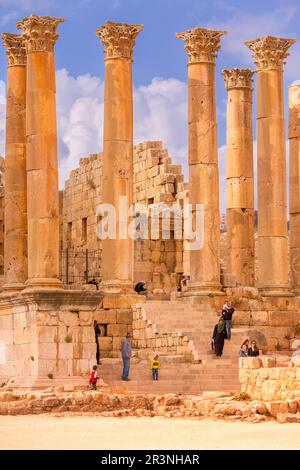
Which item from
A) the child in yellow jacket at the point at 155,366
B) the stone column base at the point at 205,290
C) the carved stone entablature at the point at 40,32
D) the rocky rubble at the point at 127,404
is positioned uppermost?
the carved stone entablature at the point at 40,32

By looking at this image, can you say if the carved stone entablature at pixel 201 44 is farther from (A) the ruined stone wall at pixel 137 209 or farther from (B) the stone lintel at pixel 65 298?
(B) the stone lintel at pixel 65 298

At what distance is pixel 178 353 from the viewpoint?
45.6 meters

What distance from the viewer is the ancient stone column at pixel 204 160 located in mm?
50344

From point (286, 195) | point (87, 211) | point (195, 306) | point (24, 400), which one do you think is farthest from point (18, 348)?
point (87, 211)

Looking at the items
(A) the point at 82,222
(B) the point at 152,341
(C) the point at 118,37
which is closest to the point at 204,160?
(C) the point at 118,37

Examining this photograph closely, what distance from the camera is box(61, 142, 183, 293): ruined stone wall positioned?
58844 millimetres

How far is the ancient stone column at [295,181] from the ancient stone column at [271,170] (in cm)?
251

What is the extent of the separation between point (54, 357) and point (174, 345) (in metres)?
6.52

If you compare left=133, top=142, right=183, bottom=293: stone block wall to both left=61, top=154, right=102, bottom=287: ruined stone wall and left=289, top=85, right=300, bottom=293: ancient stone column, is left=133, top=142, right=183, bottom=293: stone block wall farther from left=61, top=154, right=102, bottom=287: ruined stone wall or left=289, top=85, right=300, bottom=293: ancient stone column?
left=289, top=85, right=300, bottom=293: ancient stone column

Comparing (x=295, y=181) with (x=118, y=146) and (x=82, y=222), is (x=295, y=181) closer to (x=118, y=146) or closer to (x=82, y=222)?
(x=118, y=146)

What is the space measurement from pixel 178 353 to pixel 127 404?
8.18 m

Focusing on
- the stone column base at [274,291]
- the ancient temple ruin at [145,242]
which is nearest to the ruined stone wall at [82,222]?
the ancient temple ruin at [145,242]

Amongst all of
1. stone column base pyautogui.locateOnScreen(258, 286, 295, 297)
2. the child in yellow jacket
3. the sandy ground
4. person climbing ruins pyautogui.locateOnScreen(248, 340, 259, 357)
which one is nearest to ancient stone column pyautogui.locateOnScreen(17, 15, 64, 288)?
the child in yellow jacket
